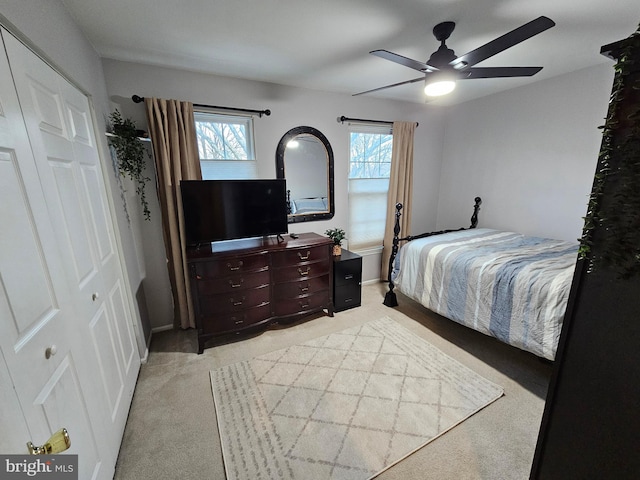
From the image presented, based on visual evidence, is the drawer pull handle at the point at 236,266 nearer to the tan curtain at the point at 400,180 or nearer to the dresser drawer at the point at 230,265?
the dresser drawer at the point at 230,265

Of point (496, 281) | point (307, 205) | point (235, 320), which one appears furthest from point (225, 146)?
point (496, 281)

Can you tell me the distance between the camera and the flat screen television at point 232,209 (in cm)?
239

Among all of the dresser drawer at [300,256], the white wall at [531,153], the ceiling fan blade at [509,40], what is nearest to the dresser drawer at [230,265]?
the dresser drawer at [300,256]

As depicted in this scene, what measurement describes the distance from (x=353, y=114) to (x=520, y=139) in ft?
6.98

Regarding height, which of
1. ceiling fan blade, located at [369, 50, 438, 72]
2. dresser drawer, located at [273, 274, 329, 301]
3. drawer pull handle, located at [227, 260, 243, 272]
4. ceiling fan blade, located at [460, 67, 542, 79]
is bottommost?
dresser drawer, located at [273, 274, 329, 301]

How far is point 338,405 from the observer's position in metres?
1.83

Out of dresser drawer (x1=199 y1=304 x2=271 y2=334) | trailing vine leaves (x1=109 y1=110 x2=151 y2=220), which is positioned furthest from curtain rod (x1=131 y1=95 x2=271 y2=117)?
dresser drawer (x1=199 y1=304 x2=271 y2=334)

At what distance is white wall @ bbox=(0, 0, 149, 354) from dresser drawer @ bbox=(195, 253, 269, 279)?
0.57 m

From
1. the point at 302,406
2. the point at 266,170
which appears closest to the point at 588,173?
the point at 266,170

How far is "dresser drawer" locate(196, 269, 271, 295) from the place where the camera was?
2297mm

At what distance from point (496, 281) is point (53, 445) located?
104 inches

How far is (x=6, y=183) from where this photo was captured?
0.88 meters

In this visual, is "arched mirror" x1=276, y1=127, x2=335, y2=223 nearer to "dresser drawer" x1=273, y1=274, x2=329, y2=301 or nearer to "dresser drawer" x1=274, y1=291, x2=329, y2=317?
"dresser drawer" x1=273, y1=274, x2=329, y2=301

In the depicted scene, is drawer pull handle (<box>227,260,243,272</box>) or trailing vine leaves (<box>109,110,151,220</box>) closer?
trailing vine leaves (<box>109,110,151,220</box>)
